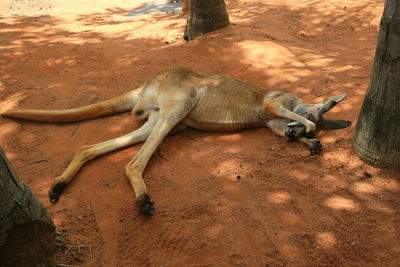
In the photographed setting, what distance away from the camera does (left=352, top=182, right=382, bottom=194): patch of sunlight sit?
10.9ft

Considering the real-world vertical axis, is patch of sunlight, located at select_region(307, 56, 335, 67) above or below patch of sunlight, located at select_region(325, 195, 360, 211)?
above

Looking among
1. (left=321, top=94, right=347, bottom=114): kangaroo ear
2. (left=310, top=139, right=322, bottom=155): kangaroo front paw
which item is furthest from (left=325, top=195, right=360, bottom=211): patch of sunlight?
(left=321, top=94, right=347, bottom=114): kangaroo ear

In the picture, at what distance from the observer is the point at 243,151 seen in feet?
13.6

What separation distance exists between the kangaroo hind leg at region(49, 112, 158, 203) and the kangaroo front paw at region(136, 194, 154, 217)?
0.81 meters

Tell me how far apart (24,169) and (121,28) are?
5.69 m

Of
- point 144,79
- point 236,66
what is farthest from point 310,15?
point 144,79

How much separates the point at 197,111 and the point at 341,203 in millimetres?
2100

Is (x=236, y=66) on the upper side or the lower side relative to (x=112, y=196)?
upper

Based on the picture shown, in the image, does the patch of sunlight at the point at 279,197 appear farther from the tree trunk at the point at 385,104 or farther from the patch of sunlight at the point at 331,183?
the tree trunk at the point at 385,104

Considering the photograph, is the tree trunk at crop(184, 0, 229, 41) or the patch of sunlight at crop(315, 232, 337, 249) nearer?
the patch of sunlight at crop(315, 232, 337, 249)

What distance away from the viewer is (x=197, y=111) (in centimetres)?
470

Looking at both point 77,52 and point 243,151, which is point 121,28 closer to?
point 77,52

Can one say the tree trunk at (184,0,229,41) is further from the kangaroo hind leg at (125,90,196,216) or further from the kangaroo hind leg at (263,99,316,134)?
the kangaroo hind leg at (263,99,316,134)

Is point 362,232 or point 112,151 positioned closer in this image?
point 362,232
